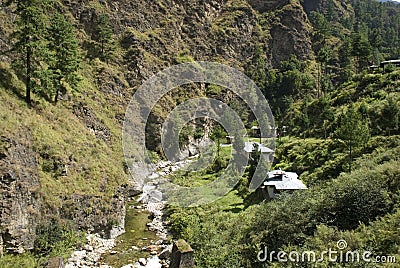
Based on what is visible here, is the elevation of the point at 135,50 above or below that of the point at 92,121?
above

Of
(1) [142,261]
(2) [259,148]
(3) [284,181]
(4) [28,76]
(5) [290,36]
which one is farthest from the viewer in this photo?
(5) [290,36]

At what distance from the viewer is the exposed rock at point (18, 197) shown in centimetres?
2164

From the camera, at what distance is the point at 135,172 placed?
44.6 meters

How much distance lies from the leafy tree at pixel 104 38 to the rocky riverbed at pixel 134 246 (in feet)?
112

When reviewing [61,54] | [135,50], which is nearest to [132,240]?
[61,54]

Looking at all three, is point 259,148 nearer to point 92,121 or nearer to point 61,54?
point 92,121

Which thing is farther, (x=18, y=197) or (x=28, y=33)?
(x=28, y=33)

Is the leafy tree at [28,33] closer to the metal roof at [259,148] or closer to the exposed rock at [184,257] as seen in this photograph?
the exposed rock at [184,257]

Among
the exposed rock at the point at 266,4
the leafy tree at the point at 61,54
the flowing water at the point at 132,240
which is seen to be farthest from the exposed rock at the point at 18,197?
the exposed rock at the point at 266,4

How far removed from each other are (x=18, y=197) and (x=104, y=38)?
140ft

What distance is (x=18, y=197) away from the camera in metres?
22.8

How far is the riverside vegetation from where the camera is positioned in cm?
1644

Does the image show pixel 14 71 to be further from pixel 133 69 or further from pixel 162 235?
pixel 133 69

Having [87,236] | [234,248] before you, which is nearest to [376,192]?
[234,248]
